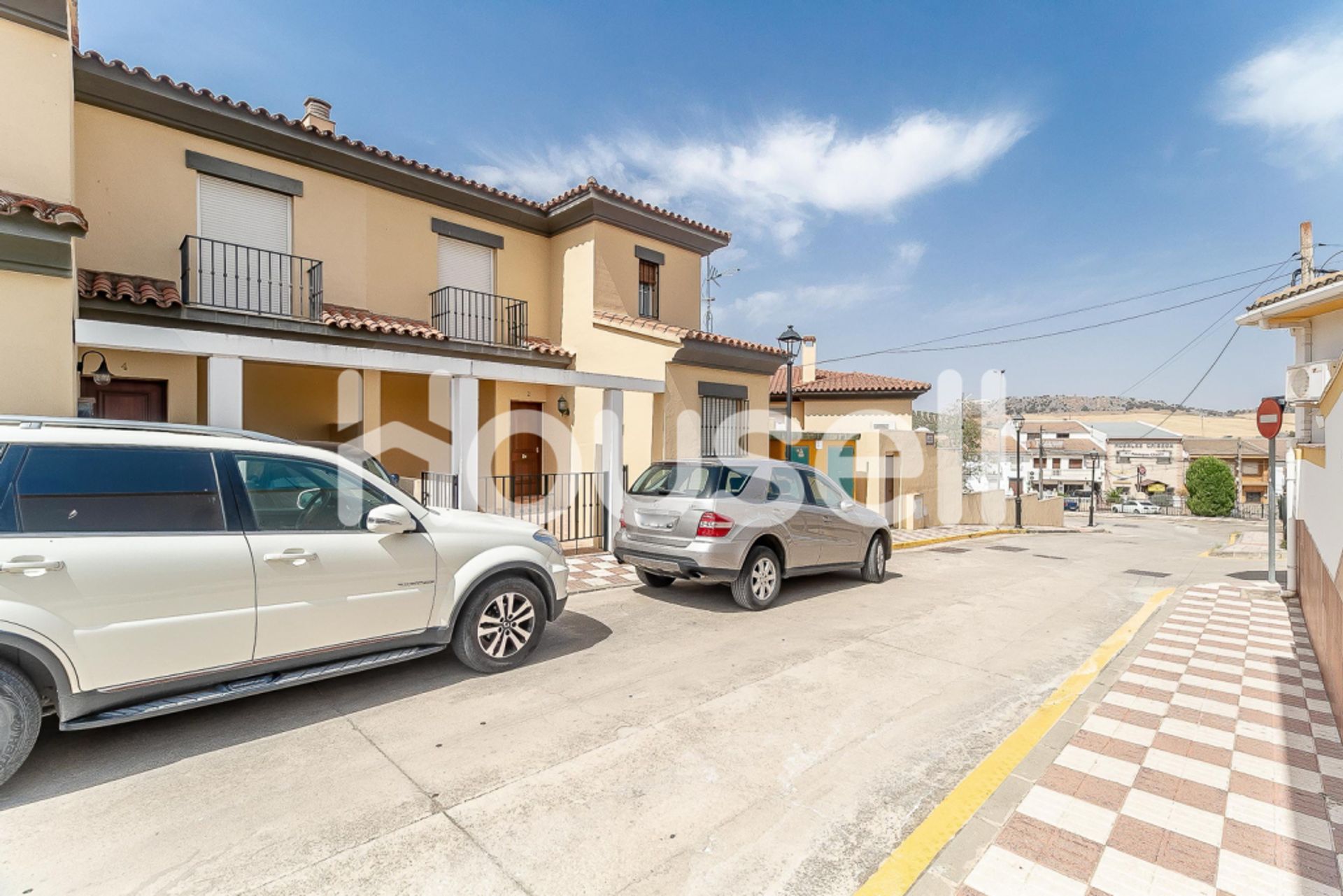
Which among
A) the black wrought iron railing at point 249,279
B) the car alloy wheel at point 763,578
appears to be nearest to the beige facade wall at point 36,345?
the black wrought iron railing at point 249,279

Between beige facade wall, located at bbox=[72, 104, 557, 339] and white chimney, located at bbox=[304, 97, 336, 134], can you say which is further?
white chimney, located at bbox=[304, 97, 336, 134]

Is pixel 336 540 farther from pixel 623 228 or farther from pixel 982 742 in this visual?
pixel 623 228

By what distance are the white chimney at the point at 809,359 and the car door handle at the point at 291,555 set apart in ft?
59.1

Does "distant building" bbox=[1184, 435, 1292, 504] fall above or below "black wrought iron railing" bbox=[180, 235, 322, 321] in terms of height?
below

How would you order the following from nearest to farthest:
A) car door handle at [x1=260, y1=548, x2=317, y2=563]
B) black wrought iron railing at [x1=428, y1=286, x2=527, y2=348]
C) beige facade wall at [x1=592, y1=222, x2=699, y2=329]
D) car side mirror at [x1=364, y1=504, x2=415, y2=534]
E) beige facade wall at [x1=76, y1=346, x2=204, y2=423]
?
1. car door handle at [x1=260, y1=548, x2=317, y2=563]
2. car side mirror at [x1=364, y1=504, x2=415, y2=534]
3. beige facade wall at [x1=76, y1=346, x2=204, y2=423]
4. black wrought iron railing at [x1=428, y1=286, x2=527, y2=348]
5. beige facade wall at [x1=592, y1=222, x2=699, y2=329]

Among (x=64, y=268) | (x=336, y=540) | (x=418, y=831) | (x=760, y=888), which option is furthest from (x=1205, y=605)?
(x=64, y=268)

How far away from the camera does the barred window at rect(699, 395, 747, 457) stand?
11680 mm

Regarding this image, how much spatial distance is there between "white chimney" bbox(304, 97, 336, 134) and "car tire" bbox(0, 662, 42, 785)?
10885 mm

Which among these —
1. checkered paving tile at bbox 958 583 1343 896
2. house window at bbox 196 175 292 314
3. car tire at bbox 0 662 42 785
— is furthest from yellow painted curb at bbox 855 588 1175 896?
house window at bbox 196 175 292 314

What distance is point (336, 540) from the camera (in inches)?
148

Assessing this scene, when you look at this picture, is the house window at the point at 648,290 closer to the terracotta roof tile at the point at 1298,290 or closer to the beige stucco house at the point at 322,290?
the beige stucco house at the point at 322,290

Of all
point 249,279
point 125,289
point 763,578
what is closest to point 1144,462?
point 763,578

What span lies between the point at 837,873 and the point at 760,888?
1.10 feet

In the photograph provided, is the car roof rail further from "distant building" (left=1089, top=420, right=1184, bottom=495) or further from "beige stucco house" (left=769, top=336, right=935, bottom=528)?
"distant building" (left=1089, top=420, right=1184, bottom=495)
